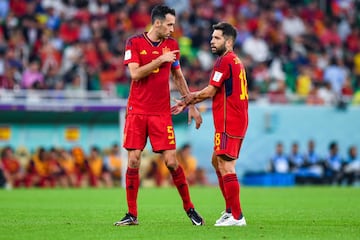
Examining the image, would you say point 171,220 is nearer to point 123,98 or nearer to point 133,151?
point 133,151

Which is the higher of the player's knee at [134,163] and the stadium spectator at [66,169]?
the player's knee at [134,163]

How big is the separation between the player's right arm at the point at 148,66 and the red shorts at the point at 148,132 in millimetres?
510

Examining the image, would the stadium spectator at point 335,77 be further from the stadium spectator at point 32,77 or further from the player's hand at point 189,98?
the player's hand at point 189,98

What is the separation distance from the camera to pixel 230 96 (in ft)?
39.4

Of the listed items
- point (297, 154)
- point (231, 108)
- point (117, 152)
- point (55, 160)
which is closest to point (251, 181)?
point (297, 154)

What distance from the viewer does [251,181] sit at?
3153 centimetres

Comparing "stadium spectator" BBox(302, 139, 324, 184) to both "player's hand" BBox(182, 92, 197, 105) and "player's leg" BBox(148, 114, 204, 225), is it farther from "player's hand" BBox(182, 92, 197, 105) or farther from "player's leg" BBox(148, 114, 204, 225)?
"player's leg" BBox(148, 114, 204, 225)

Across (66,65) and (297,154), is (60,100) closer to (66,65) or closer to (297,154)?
(66,65)

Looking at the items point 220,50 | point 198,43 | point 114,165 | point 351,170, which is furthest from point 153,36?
point 198,43

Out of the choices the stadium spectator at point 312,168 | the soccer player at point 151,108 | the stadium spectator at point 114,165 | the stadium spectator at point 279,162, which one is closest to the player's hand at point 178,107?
the soccer player at point 151,108

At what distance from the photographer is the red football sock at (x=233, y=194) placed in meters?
11.7

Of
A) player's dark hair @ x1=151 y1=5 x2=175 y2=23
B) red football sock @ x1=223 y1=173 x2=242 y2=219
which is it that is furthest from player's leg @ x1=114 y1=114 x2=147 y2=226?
player's dark hair @ x1=151 y1=5 x2=175 y2=23

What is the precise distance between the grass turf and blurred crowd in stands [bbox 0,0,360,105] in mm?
10791

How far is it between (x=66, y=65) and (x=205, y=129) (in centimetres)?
522
